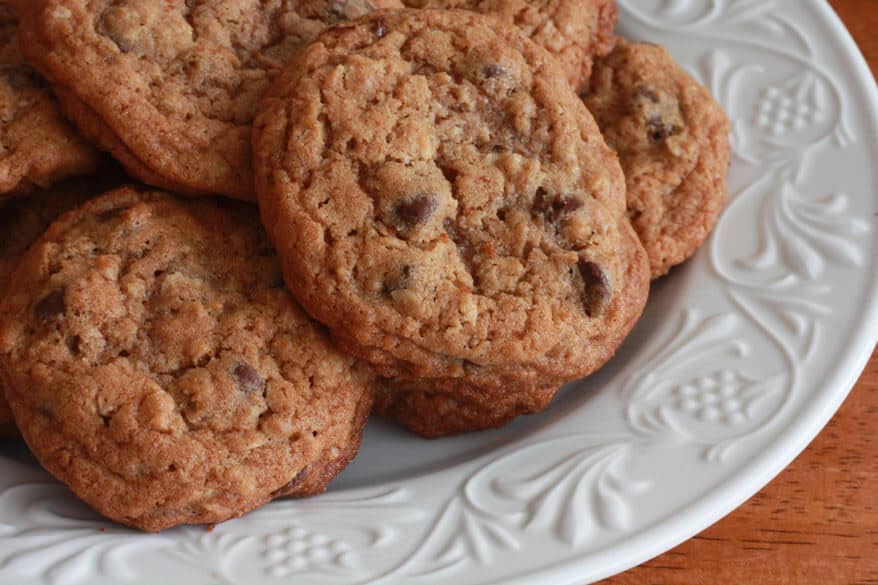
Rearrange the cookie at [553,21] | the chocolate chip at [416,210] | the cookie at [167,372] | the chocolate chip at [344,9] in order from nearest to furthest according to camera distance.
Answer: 1. the cookie at [167,372]
2. the chocolate chip at [416,210]
3. the chocolate chip at [344,9]
4. the cookie at [553,21]

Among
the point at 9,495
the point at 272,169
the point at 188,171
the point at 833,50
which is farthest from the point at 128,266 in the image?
the point at 833,50

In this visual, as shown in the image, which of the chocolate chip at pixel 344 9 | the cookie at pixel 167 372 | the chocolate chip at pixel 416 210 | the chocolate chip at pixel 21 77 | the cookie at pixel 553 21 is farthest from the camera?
the cookie at pixel 553 21

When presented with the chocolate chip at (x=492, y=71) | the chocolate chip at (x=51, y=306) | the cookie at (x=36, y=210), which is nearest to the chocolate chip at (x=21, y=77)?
the cookie at (x=36, y=210)

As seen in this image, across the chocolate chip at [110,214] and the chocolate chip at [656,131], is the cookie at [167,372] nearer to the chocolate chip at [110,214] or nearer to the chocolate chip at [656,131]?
the chocolate chip at [110,214]

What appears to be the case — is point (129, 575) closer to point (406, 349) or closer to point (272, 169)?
point (406, 349)

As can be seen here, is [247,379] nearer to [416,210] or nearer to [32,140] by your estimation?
[416,210]

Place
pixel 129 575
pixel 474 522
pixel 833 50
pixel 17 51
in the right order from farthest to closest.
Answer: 1. pixel 833 50
2. pixel 17 51
3. pixel 474 522
4. pixel 129 575

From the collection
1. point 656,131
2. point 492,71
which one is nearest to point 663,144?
point 656,131
